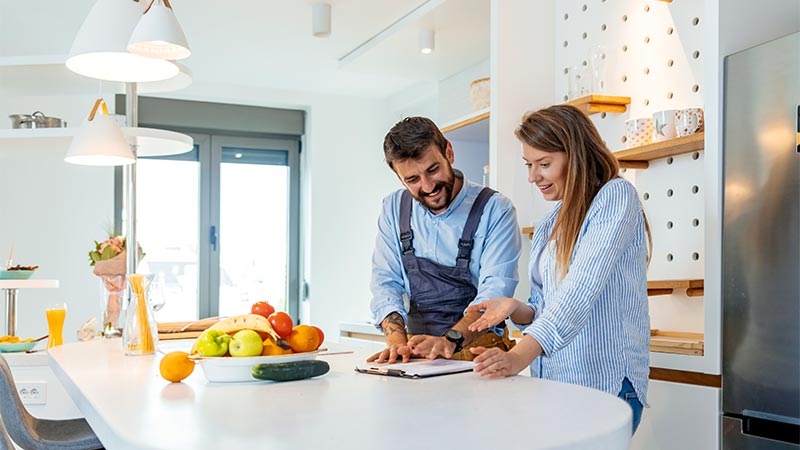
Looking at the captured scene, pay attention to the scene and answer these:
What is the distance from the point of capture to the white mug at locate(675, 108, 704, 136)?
2.53 metres

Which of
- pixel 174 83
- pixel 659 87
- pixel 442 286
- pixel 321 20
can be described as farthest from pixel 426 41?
pixel 442 286

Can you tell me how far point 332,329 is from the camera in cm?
675

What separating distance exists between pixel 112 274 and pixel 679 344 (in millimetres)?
2098

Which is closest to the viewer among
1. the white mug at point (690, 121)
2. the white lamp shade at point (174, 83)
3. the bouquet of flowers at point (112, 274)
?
the white mug at point (690, 121)

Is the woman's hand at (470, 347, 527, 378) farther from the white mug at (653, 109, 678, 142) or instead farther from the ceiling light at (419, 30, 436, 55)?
the ceiling light at (419, 30, 436, 55)

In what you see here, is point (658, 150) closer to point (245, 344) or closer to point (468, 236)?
point (468, 236)

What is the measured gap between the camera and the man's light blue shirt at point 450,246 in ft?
7.34

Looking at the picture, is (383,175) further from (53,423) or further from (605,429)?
(605,429)

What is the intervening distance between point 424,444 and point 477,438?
74mm

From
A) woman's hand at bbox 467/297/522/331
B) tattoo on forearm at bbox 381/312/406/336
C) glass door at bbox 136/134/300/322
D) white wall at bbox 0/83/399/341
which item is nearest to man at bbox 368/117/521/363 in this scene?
tattoo on forearm at bbox 381/312/406/336

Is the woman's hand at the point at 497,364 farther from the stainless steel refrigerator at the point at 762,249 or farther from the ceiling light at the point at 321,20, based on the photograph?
the ceiling light at the point at 321,20

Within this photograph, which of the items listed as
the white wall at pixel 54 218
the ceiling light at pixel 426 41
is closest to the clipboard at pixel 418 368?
the ceiling light at pixel 426 41

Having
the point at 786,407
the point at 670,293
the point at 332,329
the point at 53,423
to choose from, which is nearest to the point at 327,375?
the point at 53,423

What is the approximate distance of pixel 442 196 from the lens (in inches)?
91.6
